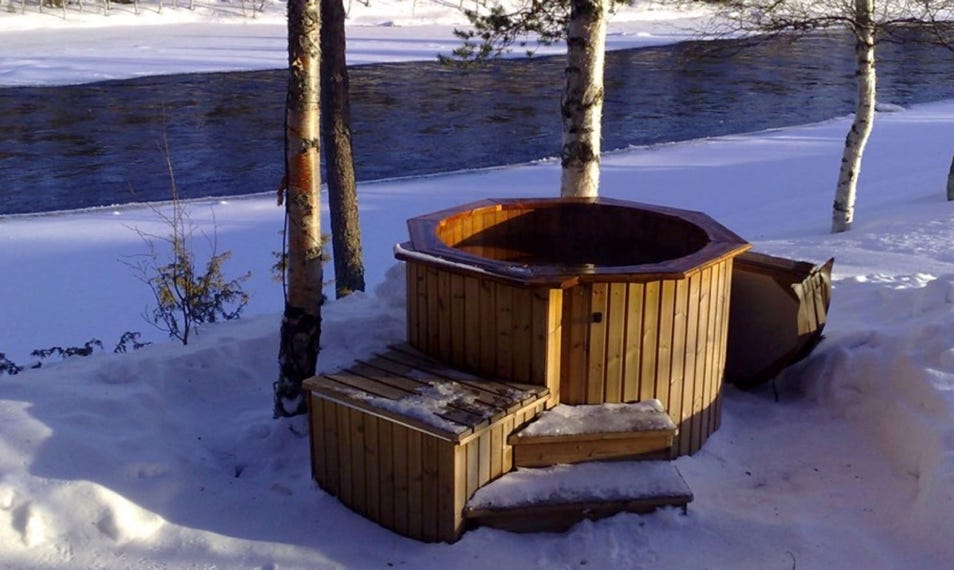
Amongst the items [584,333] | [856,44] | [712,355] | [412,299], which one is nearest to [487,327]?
[584,333]

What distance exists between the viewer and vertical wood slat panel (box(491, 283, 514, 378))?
14.7ft

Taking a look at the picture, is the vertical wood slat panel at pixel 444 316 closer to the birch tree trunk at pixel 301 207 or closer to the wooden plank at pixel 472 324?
the wooden plank at pixel 472 324

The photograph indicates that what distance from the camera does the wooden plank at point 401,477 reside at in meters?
4.15

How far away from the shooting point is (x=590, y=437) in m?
4.34

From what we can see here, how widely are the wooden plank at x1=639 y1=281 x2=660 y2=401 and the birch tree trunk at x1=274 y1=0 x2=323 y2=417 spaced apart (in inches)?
62.3

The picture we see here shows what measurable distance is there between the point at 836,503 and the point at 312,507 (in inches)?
89.9

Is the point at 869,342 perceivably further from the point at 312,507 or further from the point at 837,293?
the point at 312,507

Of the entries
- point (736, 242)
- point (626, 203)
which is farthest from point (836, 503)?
point (626, 203)

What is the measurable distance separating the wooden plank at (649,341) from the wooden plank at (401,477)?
3.81 feet

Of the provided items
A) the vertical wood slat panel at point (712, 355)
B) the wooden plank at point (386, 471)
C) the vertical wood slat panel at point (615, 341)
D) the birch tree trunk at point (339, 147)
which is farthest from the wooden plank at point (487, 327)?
the birch tree trunk at point (339, 147)

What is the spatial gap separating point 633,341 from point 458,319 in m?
0.79

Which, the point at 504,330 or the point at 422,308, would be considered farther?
the point at 422,308

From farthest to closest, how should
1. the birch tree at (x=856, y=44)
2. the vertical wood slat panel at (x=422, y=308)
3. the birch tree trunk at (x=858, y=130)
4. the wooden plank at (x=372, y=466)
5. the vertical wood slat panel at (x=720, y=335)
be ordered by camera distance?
1. the birch tree trunk at (x=858, y=130)
2. the birch tree at (x=856, y=44)
3. the vertical wood slat panel at (x=720, y=335)
4. the vertical wood slat panel at (x=422, y=308)
5. the wooden plank at (x=372, y=466)

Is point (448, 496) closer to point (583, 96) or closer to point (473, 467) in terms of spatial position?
point (473, 467)
